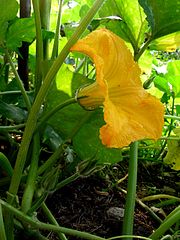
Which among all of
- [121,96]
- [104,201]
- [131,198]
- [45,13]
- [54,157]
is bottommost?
[104,201]

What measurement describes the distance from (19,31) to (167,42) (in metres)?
0.33

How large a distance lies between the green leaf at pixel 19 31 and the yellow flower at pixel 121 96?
350 mm

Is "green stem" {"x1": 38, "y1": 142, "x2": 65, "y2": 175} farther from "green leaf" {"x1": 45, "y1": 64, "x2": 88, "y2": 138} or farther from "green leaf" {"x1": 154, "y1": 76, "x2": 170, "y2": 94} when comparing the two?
"green leaf" {"x1": 154, "y1": 76, "x2": 170, "y2": 94}

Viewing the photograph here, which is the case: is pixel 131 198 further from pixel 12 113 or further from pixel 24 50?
pixel 24 50

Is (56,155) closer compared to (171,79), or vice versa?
(56,155)

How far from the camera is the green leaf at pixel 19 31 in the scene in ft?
3.03

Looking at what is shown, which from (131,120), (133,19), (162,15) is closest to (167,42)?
(133,19)

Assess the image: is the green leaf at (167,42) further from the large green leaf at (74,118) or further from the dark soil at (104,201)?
the dark soil at (104,201)

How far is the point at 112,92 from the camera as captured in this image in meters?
0.64

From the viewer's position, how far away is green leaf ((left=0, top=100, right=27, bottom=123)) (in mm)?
857

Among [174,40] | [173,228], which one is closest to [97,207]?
[173,228]

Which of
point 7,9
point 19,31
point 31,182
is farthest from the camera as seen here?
point 19,31

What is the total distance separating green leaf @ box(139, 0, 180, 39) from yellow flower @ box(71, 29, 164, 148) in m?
0.15

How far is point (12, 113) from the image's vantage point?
0.87 metres
